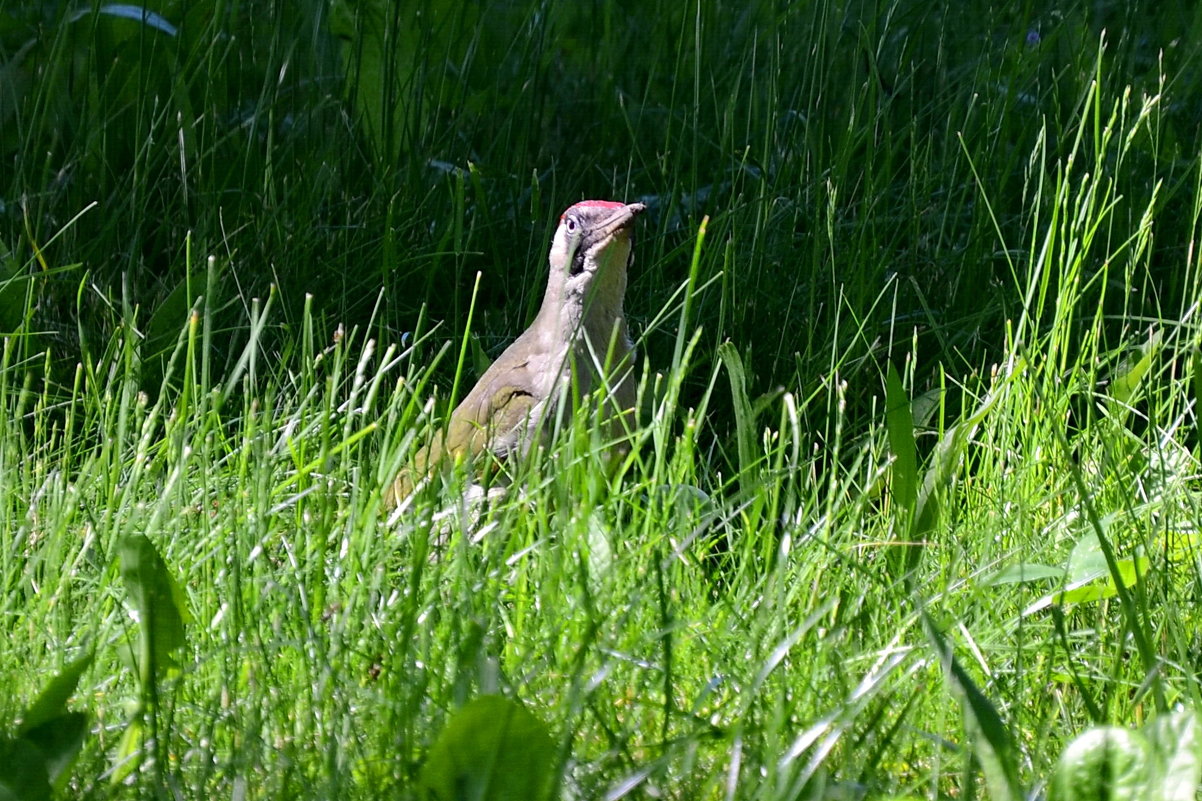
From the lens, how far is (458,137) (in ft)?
14.3

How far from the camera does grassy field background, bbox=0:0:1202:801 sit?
5.84 ft

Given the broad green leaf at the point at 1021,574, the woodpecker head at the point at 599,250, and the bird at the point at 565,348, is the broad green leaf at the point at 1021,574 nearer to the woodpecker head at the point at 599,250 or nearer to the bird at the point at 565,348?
the bird at the point at 565,348

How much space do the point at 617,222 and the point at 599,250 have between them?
0.07m

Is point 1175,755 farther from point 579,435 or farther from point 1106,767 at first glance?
point 579,435

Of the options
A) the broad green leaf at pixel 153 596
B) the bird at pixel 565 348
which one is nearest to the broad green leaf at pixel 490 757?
the broad green leaf at pixel 153 596

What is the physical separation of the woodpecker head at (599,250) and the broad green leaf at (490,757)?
5.12ft

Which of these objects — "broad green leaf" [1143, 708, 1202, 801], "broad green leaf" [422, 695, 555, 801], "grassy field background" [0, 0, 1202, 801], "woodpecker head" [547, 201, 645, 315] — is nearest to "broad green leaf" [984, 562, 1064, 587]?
"grassy field background" [0, 0, 1202, 801]

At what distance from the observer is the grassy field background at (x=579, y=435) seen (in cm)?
178

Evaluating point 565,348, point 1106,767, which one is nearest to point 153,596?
point 1106,767

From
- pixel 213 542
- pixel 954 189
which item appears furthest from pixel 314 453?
pixel 954 189

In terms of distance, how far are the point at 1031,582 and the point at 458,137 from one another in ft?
8.19

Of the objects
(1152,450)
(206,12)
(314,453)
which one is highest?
(206,12)

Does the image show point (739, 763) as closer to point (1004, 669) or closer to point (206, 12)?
point (1004, 669)

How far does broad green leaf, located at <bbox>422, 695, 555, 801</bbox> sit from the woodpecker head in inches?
61.4
